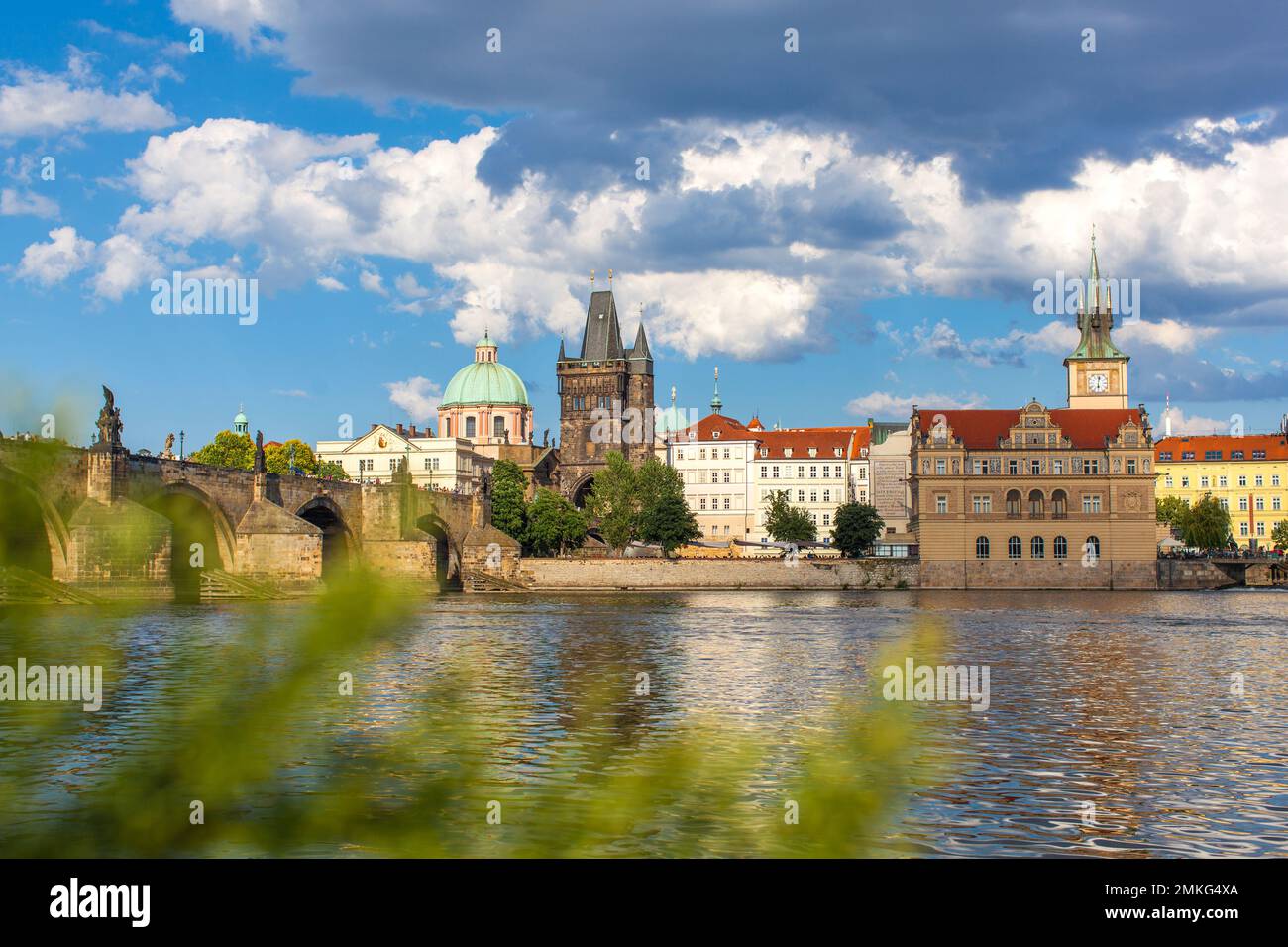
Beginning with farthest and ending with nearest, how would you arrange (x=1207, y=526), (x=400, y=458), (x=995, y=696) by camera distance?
1. (x=400, y=458)
2. (x=1207, y=526)
3. (x=995, y=696)

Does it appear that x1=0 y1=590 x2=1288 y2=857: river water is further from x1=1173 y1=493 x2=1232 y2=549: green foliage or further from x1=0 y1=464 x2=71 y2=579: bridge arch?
x1=1173 y1=493 x2=1232 y2=549: green foliage

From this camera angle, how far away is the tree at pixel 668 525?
97.4 m

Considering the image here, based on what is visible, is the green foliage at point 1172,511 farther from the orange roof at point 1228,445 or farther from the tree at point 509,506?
the tree at point 509,506

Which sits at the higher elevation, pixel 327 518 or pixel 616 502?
→ pixel 616 502

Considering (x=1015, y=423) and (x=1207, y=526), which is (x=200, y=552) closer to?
(x=1015, y=423)

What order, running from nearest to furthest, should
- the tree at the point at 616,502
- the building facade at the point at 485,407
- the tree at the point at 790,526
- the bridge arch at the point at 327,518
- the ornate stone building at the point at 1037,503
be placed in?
the bridge arch at the point at 327,518, the ornate stone building at the point at 1037,503, the tree at the point at 790,526, the tree at the point at 616,502, the building facade at the point at 485,407

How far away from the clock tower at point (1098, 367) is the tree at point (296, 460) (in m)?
69.6

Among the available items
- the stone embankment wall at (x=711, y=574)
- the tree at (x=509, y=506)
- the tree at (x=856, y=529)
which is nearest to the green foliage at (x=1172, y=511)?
the tree at (x=856, y=529)

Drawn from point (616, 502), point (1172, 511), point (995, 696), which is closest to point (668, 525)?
point (616, 502)

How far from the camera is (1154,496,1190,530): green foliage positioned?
113 m

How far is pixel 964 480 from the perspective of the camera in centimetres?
9269

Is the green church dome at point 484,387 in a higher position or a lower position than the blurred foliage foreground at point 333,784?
higher

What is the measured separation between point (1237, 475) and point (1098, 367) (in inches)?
654

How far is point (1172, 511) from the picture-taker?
115 m
